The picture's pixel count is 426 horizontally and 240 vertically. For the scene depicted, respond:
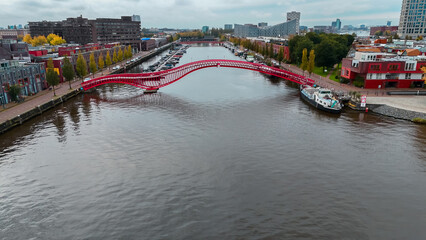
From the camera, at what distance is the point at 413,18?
162 m

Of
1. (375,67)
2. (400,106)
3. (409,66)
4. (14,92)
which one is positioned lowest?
(400,106)

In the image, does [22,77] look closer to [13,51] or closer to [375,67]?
[13,51]

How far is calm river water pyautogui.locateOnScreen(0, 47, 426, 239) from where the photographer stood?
61.3ft

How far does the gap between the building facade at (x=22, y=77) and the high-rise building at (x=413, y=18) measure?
183 meters

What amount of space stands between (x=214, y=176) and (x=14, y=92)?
3747 cm

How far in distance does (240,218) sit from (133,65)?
92976mm

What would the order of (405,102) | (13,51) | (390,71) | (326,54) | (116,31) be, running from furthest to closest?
(116,31) < (326,54) < (13,51) < (390,71) < (405,102)

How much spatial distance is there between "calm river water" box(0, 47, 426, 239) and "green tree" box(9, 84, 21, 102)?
7.35 meters

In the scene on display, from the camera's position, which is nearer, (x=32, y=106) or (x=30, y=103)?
(x=32, y=106)

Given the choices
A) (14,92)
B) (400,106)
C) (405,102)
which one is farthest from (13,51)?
(405,102)

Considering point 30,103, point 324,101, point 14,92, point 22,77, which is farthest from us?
point 22,77

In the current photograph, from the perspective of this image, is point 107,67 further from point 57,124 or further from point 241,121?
point 241,121

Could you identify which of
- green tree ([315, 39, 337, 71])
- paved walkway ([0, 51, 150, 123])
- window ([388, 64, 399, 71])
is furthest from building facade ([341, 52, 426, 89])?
paved walkway ([0, 51, 150, 123])

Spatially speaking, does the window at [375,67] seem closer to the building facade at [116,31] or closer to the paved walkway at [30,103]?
the paved walkway at [30,103]
